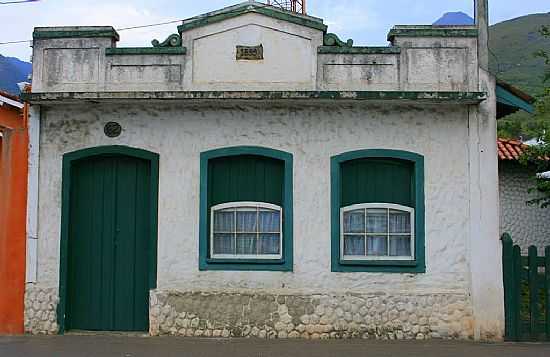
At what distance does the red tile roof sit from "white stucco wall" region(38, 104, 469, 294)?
205 inches

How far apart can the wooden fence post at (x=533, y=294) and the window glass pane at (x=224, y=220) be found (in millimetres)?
4245

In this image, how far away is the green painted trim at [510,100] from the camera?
9.91 meters

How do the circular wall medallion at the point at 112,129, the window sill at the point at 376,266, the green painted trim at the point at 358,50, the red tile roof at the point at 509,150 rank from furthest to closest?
the red tile roof at the point at 509,150
the circular wall medallion at the point at 112,129
the green painted trim at the point at 358,50
the window sill at the point at 376,266

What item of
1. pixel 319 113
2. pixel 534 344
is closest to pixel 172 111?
pixel 319 113

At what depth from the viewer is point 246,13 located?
9867 millimetres

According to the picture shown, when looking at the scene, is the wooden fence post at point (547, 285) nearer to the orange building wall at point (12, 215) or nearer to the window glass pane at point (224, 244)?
the window glass pane at point (224, 244)

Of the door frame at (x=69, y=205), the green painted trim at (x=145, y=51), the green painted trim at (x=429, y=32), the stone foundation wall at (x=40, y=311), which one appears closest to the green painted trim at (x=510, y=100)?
the green painted trim at (x=429, y=32)

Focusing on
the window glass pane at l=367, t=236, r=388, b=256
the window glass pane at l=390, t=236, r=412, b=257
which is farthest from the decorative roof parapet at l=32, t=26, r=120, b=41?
the window glass pane at l=390, t=236, r=412, b=257

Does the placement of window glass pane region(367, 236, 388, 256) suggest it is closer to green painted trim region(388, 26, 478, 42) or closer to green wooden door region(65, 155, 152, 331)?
green painted trim region(388, 26, 478, 42)

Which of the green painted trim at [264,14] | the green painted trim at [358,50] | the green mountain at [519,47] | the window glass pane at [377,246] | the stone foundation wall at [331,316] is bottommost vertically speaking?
the stone foundation wall at [331,316]

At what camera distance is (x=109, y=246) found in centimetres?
1006

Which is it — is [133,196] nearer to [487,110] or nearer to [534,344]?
[487,110]

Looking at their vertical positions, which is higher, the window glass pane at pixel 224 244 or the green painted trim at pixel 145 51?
the green painted trim at pixel 145 51

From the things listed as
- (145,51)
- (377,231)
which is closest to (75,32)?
(145,51)
